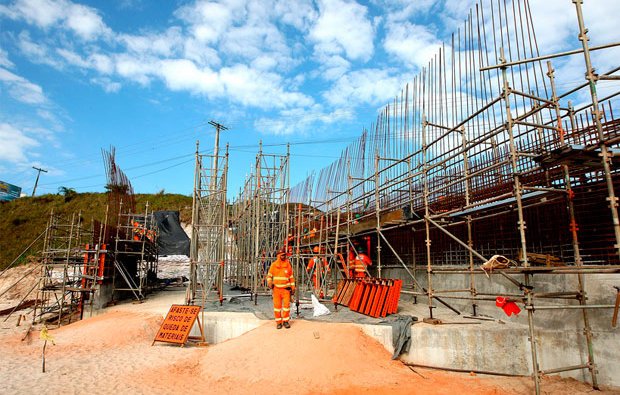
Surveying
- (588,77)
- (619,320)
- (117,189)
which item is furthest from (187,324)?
(117,189)

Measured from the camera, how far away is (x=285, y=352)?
7754mm

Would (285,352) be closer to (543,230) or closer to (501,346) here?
(501,346)

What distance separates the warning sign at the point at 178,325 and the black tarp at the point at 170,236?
17.4 m

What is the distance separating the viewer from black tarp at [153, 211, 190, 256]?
88.9 ft

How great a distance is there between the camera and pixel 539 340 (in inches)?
257

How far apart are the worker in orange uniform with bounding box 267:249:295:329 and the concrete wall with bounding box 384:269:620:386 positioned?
2.87m

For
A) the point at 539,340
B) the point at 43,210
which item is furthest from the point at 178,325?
the point at 43,210

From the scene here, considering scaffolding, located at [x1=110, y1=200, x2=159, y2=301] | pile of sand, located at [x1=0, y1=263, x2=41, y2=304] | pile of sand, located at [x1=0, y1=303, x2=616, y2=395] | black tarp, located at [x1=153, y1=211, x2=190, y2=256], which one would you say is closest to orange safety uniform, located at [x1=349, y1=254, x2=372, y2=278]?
pile of sand, located at [x1=0, y1=303, x2=616, y2=395]

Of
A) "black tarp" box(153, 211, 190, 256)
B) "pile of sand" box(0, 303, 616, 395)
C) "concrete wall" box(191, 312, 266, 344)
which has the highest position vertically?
"black tarp" box(153, 211, 190, 256)

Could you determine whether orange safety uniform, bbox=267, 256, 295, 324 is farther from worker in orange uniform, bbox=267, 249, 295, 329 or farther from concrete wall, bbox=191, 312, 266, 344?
concrete wall, bbox=191, 312, 266, 344

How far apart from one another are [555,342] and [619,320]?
1113 mm

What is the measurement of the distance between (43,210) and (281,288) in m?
33.6

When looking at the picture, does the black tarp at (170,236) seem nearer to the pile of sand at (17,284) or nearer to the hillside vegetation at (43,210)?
the hillside vegetation at (43,210)

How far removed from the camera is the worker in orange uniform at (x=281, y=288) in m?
9.13
